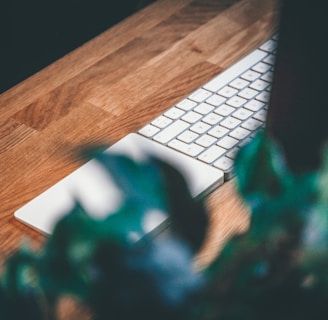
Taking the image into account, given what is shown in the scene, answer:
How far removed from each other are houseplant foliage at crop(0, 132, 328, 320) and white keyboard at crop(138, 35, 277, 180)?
39 cm

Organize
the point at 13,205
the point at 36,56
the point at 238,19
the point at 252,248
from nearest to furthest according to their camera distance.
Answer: the point at 252,248, the point at 13,205, the point at 238,19, the point at 36,56

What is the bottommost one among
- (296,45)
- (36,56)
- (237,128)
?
(36,56)

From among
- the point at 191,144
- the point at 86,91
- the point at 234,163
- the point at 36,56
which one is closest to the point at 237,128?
the point at 191,144

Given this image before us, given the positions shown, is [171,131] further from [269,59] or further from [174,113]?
[269,59]

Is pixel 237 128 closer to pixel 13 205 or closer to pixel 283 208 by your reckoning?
pixel 13 205

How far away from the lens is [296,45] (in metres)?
0.59

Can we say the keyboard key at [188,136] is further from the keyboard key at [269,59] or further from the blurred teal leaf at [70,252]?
the blurred teal leaf at [70,252]

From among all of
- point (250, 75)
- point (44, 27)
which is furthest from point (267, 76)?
point (44, 27)

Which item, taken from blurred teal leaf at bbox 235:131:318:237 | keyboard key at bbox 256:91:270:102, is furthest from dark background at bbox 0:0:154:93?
blurred teal leaf at bbox 235:131:318:237

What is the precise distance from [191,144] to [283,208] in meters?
0.43

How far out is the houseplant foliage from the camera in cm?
35

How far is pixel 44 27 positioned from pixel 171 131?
0.56 metres

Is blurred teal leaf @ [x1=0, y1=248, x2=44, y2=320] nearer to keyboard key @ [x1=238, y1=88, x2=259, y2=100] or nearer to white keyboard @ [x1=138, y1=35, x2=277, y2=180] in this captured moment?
white keyboard @ [x1=138, y1=35, x2=277, y2=180]

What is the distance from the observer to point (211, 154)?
0.78m
